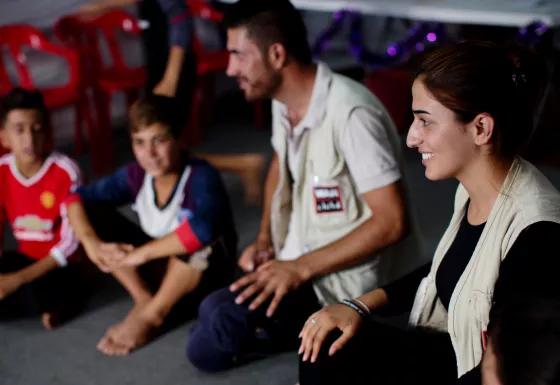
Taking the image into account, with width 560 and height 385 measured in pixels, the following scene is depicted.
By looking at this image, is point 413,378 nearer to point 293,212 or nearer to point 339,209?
point 339,209

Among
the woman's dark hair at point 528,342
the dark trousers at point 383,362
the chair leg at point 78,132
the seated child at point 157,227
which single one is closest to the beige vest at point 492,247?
the dark trousers at point 383,362

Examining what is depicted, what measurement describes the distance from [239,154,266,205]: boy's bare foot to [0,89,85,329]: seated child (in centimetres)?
105

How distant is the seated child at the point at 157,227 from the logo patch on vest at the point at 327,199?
0.34 meters

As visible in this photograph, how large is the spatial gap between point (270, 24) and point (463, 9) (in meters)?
1.73

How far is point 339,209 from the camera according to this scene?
69.7 inches

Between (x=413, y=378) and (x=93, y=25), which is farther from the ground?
(x=93, y=25)

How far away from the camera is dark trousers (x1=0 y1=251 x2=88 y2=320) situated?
2.08m

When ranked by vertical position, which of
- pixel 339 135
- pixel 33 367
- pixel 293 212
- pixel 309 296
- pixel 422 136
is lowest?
pixel 33 367

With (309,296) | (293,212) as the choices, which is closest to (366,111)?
(293,212)

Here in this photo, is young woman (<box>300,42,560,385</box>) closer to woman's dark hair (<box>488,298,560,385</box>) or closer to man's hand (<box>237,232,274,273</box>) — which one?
woman's dark hair (<box>488,298,560,385</box>)

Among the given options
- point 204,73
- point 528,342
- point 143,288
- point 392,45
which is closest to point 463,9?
point 392,45

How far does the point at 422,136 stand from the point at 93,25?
284cm

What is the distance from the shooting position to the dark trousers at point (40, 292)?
208 centimetres

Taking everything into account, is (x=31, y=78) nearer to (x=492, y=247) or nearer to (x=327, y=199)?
(x=327, y=199)
